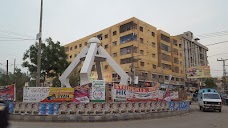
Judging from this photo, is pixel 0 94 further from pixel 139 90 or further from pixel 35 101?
pixel 139 90

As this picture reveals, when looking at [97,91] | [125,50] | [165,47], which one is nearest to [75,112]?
[97,91]

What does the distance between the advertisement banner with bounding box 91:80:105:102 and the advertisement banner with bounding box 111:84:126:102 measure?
0.89 meters

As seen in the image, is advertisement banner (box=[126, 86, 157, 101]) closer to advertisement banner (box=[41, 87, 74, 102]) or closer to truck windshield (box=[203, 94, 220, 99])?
advertisement banner (box=[41, 87, 74, 102])

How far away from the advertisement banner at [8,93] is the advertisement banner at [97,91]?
261 inches

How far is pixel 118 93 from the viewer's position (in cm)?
2022

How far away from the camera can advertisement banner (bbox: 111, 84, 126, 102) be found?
20.1 m

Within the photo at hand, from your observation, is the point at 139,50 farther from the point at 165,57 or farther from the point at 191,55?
the point at 191,55

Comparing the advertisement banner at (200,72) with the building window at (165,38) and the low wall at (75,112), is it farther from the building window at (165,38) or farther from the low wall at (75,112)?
the low wall at (75,112)

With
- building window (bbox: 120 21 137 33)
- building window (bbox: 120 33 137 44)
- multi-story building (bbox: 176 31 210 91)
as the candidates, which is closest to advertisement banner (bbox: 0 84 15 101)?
building window (bbox: 120 33 137 44)

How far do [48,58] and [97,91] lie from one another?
65.8 feet

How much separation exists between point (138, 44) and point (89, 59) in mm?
33448

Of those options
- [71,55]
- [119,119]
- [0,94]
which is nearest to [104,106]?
[119,119]

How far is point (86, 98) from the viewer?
19.2 metres

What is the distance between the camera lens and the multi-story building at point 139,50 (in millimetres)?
59094
